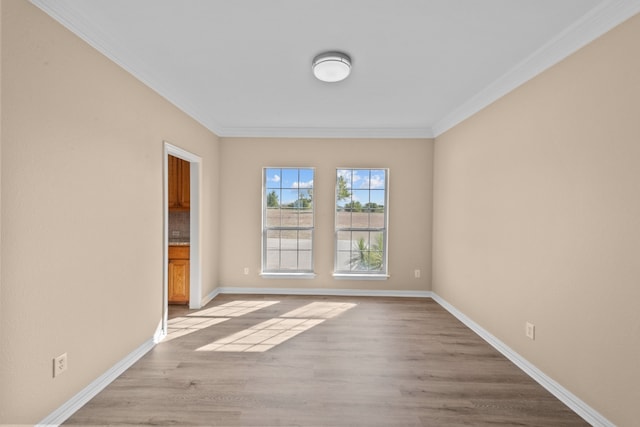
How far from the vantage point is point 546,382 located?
2.38m

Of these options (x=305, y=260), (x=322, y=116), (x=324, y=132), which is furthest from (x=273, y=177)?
(x=305, y=260)

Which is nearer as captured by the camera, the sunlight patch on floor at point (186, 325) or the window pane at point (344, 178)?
the sunlight patch on floor at point (186, 325)

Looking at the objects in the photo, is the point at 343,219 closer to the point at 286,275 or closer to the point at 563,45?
the point at 286,275

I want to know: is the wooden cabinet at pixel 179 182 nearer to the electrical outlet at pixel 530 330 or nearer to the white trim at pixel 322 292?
the white trim at pixel 322 292

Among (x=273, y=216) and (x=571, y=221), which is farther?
(x=273, y=216)

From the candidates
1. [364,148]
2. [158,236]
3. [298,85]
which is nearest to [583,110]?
[298,85]

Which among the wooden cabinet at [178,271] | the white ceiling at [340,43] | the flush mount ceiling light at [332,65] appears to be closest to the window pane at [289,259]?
the wooden cabinet at [178,271]

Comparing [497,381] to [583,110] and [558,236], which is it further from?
[583,110]

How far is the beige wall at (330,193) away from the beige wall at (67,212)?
1942 millimetres

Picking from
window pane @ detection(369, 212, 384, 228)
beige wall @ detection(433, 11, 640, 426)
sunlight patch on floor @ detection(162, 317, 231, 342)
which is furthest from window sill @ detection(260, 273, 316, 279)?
beige wall @ detection(433, 11, 640, 426)

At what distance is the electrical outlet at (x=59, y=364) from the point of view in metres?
1.87

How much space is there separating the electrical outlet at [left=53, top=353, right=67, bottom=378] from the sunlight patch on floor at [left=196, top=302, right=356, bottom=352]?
1.18 meters

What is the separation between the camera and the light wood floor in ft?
6.66

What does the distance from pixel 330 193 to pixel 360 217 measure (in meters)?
0.65
